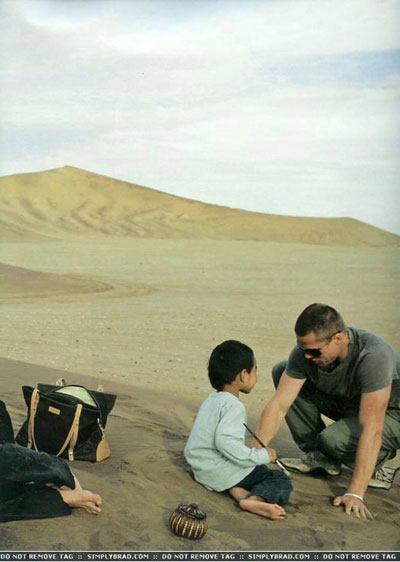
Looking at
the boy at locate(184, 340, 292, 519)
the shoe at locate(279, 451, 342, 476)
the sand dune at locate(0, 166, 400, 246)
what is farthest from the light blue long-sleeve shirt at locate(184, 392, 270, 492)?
the sand dune at locate(0, 166, 400, 246)

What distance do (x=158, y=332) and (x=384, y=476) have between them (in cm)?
657

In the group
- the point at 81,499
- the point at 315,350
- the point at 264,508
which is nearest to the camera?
the point at 81,499

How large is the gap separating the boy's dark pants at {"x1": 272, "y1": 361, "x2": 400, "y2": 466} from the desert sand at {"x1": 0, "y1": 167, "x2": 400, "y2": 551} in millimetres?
206

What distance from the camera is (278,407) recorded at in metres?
4.21

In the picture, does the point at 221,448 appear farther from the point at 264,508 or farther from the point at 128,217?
the point at 128,217

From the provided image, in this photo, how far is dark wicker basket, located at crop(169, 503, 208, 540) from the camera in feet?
10.5

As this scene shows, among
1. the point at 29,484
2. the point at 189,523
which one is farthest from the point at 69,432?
the point at 189,523

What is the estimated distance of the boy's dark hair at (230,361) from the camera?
3732 millimetres

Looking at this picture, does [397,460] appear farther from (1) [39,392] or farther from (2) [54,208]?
(2) [54,208]

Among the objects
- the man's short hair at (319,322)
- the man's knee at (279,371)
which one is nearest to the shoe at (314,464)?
the man's knee at (279,371)

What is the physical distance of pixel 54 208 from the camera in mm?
35938

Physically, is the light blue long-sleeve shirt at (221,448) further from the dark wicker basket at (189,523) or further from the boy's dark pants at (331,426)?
the boy's dark pants at (331,426)

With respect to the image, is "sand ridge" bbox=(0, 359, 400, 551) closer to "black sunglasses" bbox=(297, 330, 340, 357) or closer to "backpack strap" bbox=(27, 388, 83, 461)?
"backpack strap" bbox=(27, 388, 83, 461)

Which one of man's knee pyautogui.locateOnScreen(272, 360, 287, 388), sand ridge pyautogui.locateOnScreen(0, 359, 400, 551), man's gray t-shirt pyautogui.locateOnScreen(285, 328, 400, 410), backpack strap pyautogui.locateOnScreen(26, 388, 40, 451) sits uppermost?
man's gray t-shirt pyautogui.locateOnScreen(285, 328, 400, 410)
